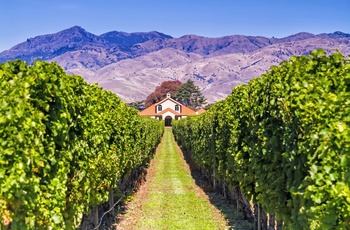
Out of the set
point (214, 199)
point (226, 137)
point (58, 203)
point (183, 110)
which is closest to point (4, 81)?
point (58, 203)

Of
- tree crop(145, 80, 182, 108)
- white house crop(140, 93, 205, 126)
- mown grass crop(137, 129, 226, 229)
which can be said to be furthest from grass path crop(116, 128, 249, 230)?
tree crop(145, 80, 182, 108)

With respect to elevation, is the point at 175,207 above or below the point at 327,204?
below

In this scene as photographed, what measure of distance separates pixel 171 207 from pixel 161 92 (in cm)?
10806

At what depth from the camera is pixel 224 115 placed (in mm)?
12344

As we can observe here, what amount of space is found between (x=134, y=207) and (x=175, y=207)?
1.49 meters

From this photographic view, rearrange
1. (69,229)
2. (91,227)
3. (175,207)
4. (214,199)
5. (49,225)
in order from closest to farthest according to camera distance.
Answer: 1. (49,225)
2. (69,229)
3. (91,227)
4. (175,207)
5. (214,199)

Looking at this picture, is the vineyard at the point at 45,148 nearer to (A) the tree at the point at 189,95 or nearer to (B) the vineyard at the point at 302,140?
(B) the vineyard at the point at 302,140

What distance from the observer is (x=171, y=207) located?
44.0ft

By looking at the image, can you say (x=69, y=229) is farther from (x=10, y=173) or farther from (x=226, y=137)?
(x=226, y=137)

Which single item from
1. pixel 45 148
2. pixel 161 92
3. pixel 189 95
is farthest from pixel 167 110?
pixel 45 148

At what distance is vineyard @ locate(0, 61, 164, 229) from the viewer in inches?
164

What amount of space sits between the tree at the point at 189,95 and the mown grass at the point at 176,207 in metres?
101

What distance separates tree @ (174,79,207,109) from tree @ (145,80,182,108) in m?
2.77

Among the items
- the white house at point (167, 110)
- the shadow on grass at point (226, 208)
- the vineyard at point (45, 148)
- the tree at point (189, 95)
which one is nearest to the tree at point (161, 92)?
the tree at point (189, 95)
